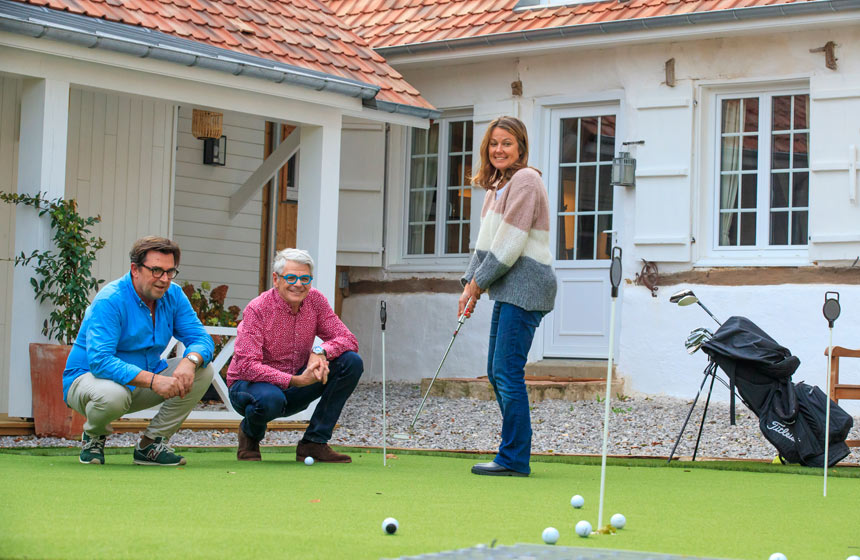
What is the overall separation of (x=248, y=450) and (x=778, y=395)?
2.84 metres

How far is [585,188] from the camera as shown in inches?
456

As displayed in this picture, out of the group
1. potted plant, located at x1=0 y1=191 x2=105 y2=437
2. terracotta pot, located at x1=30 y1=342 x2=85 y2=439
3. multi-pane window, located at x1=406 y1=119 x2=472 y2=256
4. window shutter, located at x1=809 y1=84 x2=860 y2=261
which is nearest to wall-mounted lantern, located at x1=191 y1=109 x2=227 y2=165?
multi-pane window, located at x1=406 y1=119 x2=472 y2=256

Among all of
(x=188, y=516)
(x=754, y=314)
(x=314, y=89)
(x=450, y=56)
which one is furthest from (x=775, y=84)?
(x=188, y=516)

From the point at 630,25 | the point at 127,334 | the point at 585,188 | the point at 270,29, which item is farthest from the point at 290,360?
the point at 585,188

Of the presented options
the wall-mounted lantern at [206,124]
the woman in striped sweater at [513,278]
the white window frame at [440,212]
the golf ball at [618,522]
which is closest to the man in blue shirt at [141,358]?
the woman in striped sweater at [513,278]

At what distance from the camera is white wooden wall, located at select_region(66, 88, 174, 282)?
9.96 meters

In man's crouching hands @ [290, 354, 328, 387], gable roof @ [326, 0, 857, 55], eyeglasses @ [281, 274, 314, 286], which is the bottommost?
man's crouching hands @ [290, 354, 328, 387]

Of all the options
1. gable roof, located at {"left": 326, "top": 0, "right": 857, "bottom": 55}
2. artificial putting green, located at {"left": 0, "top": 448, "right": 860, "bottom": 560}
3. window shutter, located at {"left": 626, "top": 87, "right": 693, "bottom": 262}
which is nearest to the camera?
artificial putting green, located at {"left": 0, "top": 448, "right": 860, "bottom": 560}

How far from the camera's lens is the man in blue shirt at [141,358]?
219 inches

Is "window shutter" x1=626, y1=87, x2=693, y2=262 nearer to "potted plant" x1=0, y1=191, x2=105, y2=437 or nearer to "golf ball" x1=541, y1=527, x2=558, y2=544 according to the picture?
"potted plant" x1=0, y1=191, x2=105, y2=437

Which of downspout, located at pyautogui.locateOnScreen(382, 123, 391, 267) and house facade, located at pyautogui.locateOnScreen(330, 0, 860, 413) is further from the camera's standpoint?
downspout, located at pyautogui.locateOnScreen(382, 123, 391, 267)

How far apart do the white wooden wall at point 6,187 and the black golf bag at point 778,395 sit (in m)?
5.22

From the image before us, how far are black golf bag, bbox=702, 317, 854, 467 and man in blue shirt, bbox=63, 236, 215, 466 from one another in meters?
2.81

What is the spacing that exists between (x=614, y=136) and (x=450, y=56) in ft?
5.65
